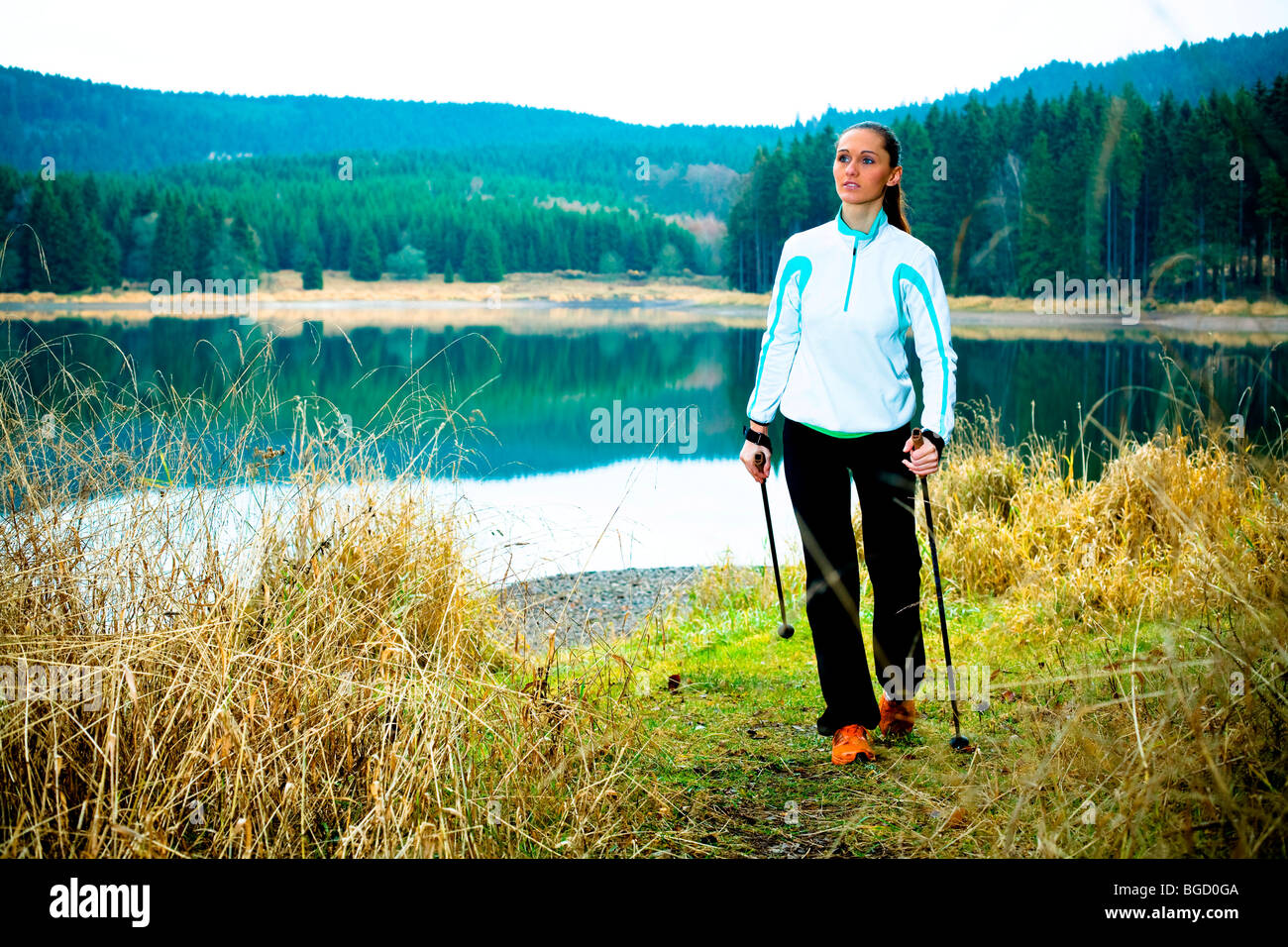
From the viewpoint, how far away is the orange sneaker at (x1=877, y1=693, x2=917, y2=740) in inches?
137

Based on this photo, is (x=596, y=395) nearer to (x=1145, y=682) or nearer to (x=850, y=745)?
(x=850, y=745)

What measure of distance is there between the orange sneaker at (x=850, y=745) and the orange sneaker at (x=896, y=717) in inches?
7.8

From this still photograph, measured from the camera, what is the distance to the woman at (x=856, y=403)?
10.3ft

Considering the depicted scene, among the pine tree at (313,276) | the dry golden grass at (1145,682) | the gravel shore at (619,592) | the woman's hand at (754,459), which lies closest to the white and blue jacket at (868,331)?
the woman's hand at (754,459)

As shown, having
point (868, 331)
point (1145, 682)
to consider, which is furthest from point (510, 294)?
point (1145, 682)

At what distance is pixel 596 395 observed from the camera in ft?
87.2

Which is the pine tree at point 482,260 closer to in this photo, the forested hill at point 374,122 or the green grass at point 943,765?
the forested hill at point 374,122

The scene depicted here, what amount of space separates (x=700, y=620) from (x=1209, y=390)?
4.09 m

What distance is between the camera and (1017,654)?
4.70 metres

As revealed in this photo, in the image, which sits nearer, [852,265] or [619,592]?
[852,265]

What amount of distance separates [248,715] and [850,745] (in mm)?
1760

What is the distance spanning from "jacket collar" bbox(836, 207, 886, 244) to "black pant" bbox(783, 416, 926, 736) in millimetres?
572
